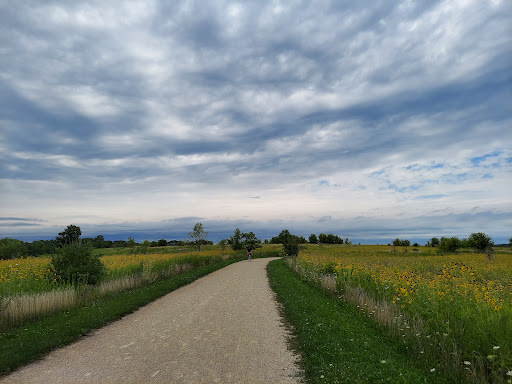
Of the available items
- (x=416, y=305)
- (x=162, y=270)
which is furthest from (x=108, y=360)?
(x=162, y=270)

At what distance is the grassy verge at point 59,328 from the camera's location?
23.5 ft

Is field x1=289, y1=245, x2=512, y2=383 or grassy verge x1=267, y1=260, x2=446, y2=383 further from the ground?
field x1=289, y1=245, x2=512, y2=383

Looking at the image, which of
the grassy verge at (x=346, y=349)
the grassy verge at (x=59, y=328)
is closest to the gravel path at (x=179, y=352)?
the grassy verge at (x=59, y=328)

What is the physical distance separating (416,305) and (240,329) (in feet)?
17.6

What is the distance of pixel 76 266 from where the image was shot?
1563cm

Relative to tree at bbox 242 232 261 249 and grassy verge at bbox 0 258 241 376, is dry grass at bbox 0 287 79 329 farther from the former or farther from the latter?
tree at bbox 242 232 261 249

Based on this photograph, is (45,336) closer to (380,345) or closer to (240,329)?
(240,329)

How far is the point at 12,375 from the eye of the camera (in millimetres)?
6336

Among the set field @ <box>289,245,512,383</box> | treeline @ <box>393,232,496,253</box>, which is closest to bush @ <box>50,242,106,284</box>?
field @ <box>289,245,512,383</box>

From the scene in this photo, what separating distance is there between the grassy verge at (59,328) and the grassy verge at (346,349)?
651 centimetres

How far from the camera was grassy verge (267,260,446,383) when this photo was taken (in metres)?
5.67

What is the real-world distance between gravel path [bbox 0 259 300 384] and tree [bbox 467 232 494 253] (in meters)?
56.1

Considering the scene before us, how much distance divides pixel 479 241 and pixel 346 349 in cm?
5893

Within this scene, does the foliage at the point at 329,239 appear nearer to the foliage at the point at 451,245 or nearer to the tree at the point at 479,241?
the foliage at the point at 451,245
